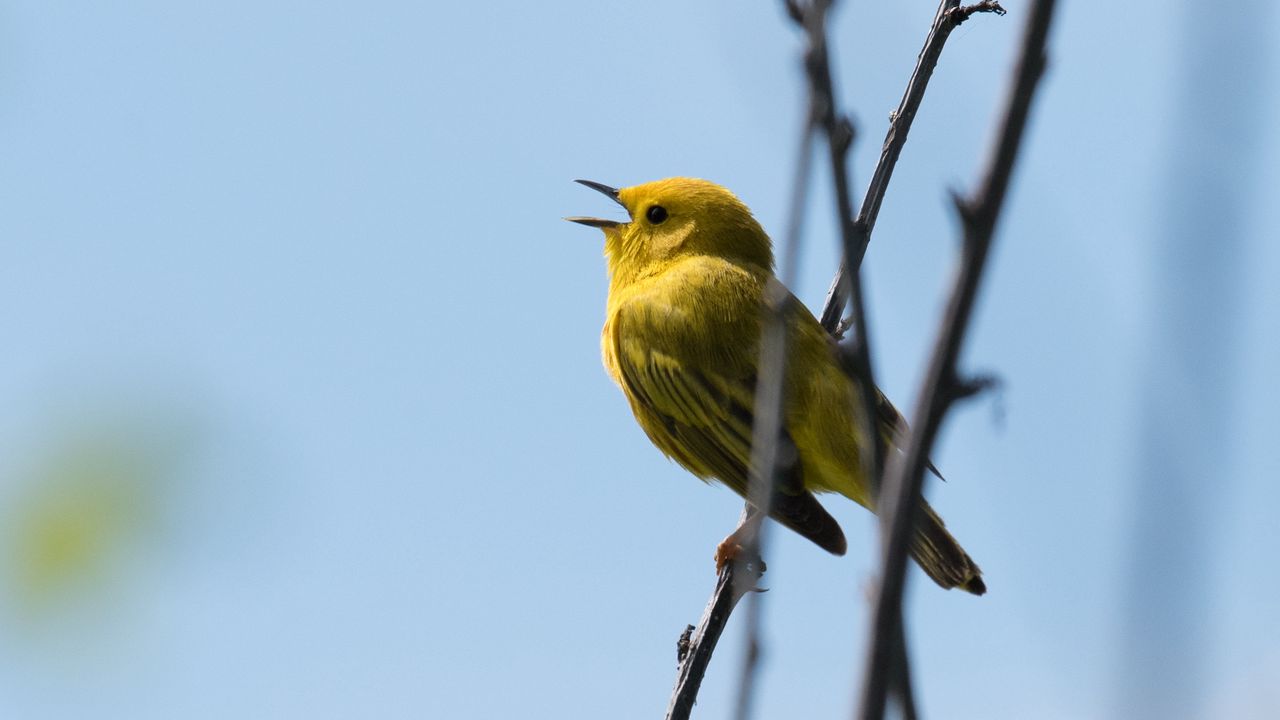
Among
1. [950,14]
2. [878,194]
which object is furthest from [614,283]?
[950,14]

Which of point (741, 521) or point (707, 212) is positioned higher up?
point (707, 212)

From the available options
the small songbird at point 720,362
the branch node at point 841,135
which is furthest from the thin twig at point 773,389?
the small songbird at point 720,362

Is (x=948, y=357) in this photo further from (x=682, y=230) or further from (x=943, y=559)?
(x=682, y=230)

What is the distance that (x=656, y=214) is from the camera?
7465 millimetres

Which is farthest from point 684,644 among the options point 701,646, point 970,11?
point 970,11

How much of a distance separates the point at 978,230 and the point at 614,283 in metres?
6.22

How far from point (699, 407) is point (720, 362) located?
0.24m

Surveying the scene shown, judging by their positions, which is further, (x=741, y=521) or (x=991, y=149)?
(x=741, y=521)

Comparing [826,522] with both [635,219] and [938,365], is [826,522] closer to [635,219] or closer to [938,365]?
[635,219]

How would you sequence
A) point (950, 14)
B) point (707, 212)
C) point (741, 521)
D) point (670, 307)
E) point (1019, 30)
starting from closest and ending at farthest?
point (1019, 30) → point (950, 14) → point (741, 521) → point (670, 307) → point (707, 212)

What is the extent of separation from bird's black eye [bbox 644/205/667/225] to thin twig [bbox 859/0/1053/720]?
607 cm

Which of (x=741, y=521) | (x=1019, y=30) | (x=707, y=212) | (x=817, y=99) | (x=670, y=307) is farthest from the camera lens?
(x=707, y=212)

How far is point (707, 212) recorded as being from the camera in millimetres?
7289

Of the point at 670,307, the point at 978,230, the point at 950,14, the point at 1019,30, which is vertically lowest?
the point at 978,230
